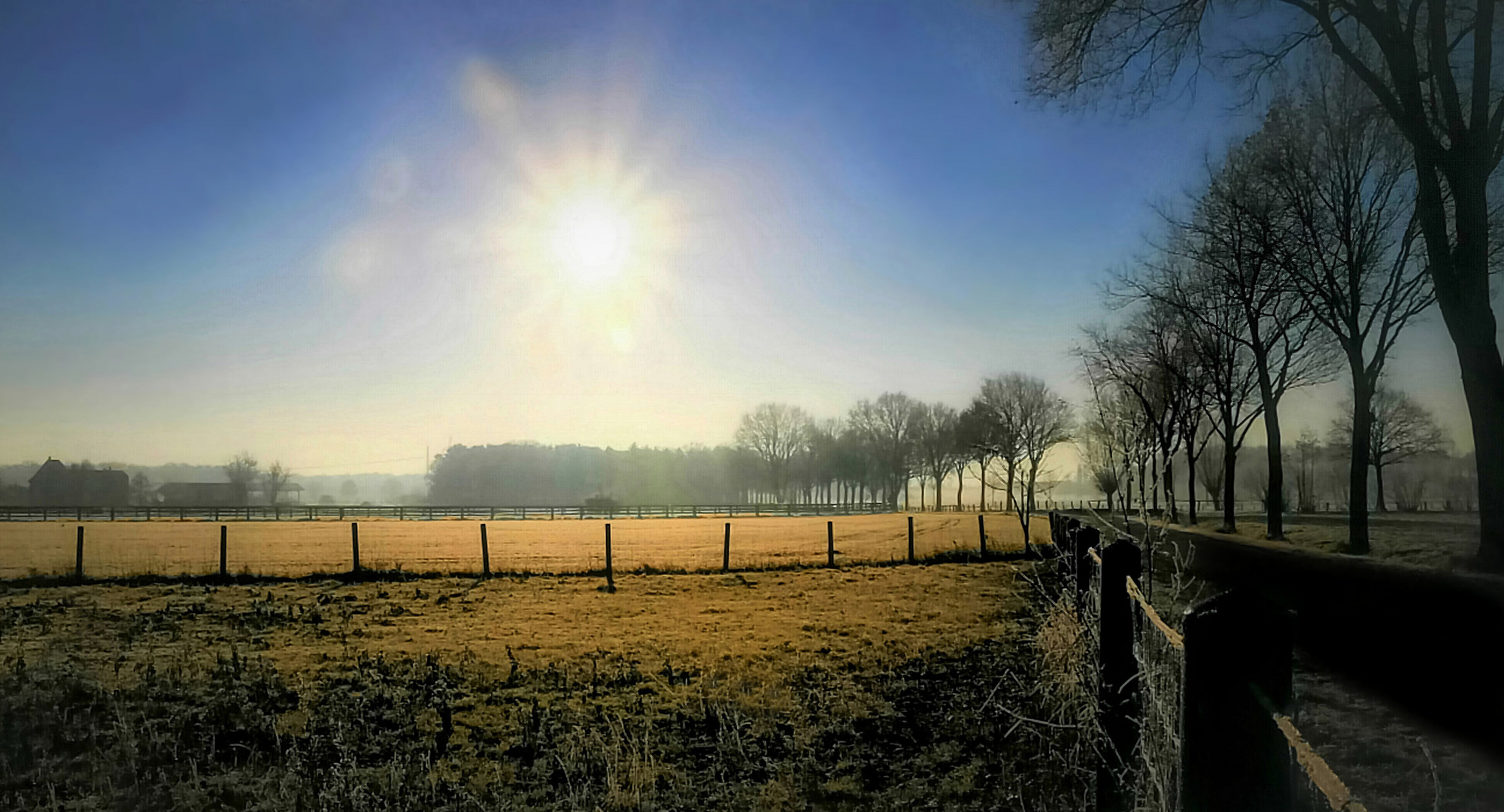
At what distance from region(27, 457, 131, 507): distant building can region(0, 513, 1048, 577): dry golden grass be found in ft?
4.02

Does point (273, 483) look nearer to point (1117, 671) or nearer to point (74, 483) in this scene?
point (74, 483)

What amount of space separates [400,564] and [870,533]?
60.9 feet

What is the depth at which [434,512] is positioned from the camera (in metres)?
60.2

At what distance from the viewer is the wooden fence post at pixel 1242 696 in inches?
61.8

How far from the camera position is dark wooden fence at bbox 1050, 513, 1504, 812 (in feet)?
5.17

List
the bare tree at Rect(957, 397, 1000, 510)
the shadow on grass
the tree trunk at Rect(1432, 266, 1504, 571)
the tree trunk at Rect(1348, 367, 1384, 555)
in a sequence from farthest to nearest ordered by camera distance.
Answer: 1. the bare tree at Rect(957, 397, 1000, 510)
2. the shadow on grass
3. the tree trunk at Rect(1348, 367, 1384, 555)
4. the tree trunk at Rect(1432, 266, 1504, 571)

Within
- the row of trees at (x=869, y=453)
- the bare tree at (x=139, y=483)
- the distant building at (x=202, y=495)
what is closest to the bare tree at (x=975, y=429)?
the row of trees at (x=869, y=453)

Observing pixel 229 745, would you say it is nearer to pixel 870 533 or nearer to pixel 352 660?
pixel 352 660

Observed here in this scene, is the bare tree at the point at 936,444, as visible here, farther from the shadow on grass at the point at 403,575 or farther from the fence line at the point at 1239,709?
the fence line at the point at 1239,709

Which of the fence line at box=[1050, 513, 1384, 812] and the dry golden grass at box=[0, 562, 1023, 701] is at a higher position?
the fence line at box=[1050, 513, 1384, 812]

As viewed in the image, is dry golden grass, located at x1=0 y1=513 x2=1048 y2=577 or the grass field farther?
dry golden grass, located at x1=0 y1=513 x2=1048 y2=577

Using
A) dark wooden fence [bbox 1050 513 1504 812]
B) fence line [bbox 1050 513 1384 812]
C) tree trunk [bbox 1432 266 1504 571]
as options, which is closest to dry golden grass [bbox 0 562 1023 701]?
dark wooden fence [bbox 1050 513 1504 812]

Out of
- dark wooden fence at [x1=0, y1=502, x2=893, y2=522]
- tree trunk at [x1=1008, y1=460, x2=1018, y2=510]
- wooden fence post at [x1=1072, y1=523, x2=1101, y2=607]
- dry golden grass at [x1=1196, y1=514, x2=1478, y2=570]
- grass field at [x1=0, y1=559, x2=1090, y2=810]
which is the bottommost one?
dark wooden fence at [x1=0, y1=502, x2=893, y2=522]

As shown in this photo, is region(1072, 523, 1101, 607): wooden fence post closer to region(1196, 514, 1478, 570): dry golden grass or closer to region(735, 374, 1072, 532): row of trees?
region(1196, 514, 1478, 570): dry golden grass
